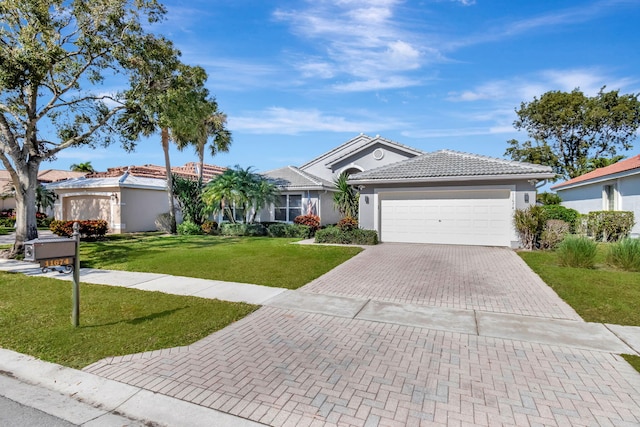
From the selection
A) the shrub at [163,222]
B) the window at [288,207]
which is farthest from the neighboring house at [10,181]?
the window at [288,207]

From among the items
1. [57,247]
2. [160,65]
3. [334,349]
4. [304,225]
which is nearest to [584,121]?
[304,225]

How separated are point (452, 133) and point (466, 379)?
22.6 meters

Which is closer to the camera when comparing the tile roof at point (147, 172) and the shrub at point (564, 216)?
the shrub at point (564, 216)

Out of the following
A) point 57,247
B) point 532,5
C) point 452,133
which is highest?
point 532,5

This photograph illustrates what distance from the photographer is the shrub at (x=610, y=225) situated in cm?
1488

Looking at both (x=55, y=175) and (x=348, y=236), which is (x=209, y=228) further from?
(x=55, y=175)

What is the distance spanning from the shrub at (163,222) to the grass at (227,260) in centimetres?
688

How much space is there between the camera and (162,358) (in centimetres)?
434

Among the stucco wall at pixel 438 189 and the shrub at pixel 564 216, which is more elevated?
the stucco wall at pixel 438 189

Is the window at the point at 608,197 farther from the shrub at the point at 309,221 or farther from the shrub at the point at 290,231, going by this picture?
the shrub at the point at 290,231

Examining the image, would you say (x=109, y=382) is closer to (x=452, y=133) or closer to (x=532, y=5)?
(x=532, y=5)

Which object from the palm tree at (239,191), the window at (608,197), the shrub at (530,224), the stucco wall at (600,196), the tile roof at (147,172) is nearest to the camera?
the shrub at (530,224)

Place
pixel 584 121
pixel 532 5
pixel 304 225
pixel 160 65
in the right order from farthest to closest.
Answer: pixel 584 121 → pixel 304 225 → pixel 160 65 → pixel 532 5

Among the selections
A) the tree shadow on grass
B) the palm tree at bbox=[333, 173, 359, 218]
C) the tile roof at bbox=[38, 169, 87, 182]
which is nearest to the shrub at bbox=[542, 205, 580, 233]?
the palm tree at bbox=[333, 173, 359, 218]
